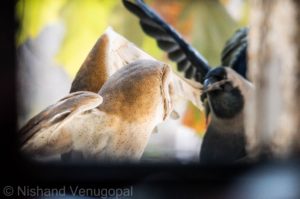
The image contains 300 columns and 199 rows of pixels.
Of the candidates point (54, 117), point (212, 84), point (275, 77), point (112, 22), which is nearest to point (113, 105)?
point (54, 117)

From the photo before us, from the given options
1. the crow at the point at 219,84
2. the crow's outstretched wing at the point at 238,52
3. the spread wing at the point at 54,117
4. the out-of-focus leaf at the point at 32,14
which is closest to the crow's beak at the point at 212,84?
the crow at the point at 219,84

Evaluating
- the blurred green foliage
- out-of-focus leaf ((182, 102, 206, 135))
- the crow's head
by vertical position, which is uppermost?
the blurred green foliage

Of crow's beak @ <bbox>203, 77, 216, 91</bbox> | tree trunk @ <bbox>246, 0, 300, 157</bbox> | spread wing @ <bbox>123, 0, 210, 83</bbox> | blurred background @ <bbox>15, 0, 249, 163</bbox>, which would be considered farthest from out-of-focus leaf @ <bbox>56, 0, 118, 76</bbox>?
tree trunk @ <bbox>246, 0, 300, 157</bbox>

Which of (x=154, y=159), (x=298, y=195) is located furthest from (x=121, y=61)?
(x=298, y=195)

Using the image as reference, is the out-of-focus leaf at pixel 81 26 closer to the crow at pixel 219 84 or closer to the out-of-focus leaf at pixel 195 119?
the crow at pixel 219 84

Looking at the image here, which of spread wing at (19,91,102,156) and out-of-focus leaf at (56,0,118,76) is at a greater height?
out-of-focus leaf at (56,0,118,76)

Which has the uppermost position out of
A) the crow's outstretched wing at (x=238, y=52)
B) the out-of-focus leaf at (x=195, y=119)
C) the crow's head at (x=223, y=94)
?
the crow's outstretched wing at (x=238, y=52)

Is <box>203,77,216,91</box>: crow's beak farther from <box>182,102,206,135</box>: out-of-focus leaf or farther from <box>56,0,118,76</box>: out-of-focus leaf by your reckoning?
<box>56,0,118,76</box>: out-of-focus leaf
